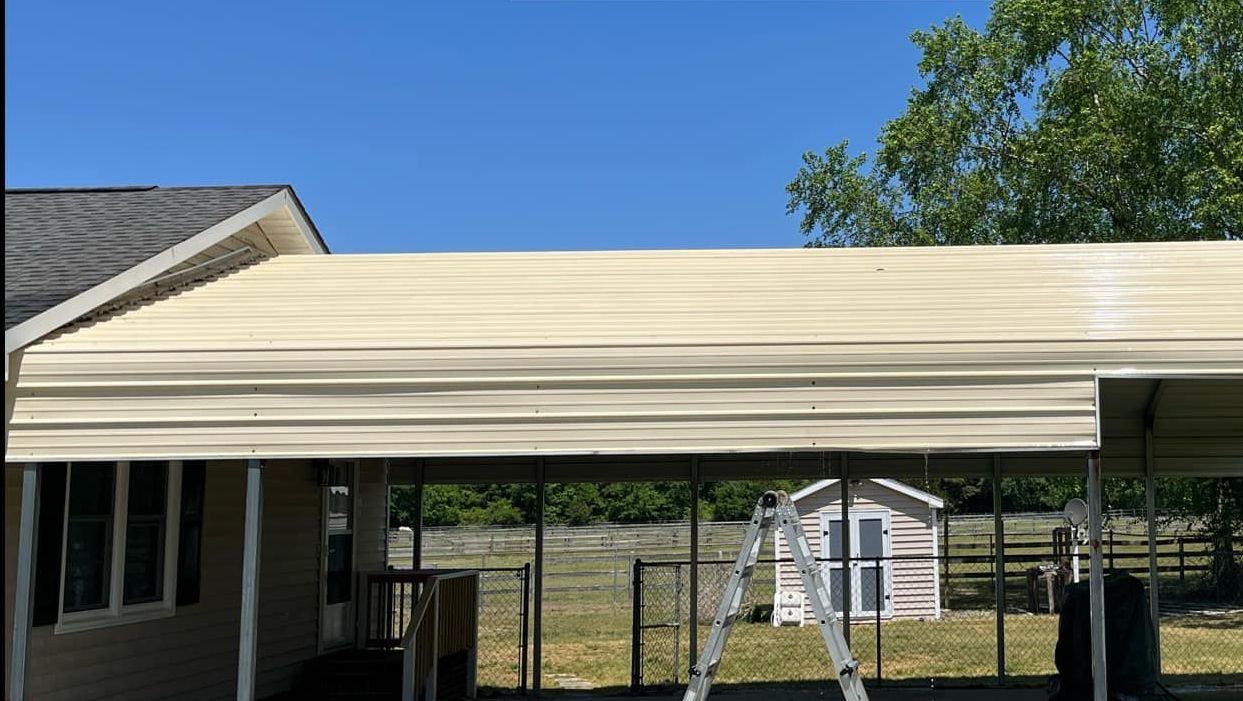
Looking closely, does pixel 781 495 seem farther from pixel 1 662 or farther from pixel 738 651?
pixel 738 651

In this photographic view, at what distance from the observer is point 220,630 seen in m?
9.81

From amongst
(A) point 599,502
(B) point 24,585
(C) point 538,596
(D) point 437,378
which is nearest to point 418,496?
(C) point 538,596

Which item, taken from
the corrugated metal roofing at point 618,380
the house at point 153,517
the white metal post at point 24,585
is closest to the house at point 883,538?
the house at point 153,517

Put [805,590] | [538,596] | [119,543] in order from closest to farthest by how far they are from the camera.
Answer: [805,590] < [119,543] < [538,596]

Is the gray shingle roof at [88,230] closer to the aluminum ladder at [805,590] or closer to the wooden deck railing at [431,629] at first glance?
the wooden deck railing at [431,629]

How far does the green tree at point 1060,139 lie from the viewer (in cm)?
2009

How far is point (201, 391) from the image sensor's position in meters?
6.76

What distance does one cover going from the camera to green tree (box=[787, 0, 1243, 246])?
20.1 meters

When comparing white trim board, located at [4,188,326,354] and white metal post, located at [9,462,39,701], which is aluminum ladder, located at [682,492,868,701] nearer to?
white metal post, located at [9,462,39,701]

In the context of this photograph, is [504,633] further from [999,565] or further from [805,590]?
[805,590]

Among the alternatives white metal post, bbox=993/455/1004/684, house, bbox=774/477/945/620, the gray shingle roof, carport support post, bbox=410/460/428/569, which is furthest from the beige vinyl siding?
house, bbox=774/477/945/620

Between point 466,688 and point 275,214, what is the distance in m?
4.69

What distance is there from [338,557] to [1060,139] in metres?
14.9

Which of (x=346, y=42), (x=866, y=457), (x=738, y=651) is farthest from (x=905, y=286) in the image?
(x=346, y=42)
